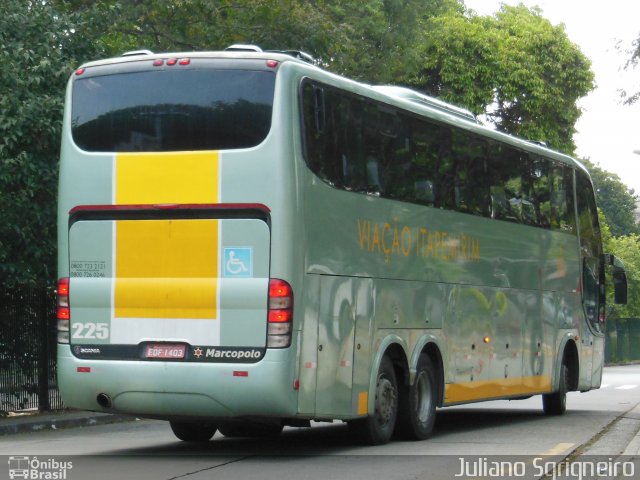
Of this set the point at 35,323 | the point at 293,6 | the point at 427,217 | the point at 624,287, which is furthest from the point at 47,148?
the point at 624,287

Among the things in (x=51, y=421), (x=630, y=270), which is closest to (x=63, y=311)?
(x=51, y=421)

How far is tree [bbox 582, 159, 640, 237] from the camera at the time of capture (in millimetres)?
106625

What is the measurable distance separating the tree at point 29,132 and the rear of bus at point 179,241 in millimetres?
4212

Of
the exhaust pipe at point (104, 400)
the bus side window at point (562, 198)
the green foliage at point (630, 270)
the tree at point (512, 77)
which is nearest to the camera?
the exhaust pipe at point (104, 400)

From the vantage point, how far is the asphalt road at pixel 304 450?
11.6 meters

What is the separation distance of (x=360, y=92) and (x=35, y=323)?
808cm

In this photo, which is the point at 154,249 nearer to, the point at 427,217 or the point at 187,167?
the point at 187,167

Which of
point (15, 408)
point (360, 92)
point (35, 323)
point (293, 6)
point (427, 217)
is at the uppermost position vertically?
point (293, 6)

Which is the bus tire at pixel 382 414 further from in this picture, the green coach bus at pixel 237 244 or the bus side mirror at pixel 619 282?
the bus side mirror at pixel 619 282

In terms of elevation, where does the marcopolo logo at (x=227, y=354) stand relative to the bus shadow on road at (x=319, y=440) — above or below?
above

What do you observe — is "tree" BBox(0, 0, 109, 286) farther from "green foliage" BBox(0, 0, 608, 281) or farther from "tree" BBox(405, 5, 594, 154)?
"tree" BBox(405, 5, 594, 154)

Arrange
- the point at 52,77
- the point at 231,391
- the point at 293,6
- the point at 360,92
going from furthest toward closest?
the point at 293,6, the point at 52,77, the point at 360,92, the point at 231,391

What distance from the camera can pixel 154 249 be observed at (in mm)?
12586

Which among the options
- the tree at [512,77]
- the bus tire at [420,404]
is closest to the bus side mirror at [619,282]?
the bus tire at [420,404]
